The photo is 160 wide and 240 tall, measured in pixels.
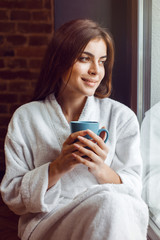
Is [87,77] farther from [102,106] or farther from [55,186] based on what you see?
[55,186]

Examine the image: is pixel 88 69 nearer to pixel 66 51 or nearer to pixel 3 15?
pixel 66 51

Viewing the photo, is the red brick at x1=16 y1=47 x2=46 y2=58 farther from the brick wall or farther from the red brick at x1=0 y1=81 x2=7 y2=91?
the red brick at x1=0 y1=81 x2=7 y2=91

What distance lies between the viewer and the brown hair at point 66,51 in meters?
1.22

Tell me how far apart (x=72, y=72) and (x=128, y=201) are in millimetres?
541

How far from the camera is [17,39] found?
9.15 ft

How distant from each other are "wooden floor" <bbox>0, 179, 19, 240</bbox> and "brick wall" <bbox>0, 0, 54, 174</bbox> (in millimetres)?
1011

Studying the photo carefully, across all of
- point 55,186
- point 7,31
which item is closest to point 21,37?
point 7,31

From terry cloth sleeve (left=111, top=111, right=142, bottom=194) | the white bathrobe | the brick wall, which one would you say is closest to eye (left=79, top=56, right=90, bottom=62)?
the white bathrobe

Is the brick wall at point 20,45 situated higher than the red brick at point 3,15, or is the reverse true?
the red brick at point 3,15

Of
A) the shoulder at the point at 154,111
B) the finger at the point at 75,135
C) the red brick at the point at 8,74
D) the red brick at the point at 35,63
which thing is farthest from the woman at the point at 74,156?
the red brick at the point at 8,74

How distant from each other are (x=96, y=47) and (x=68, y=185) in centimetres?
56

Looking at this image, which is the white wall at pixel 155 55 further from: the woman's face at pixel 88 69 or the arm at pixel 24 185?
the arm at pixel 24 185

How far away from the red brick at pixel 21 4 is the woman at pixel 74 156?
1552 mm

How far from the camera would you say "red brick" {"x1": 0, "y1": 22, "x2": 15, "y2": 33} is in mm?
2789
